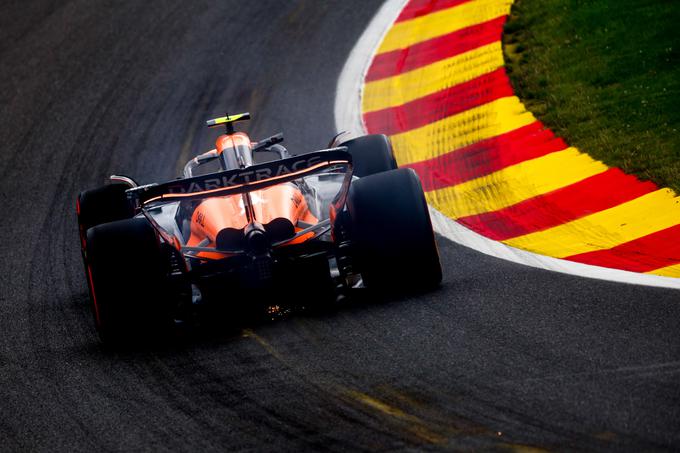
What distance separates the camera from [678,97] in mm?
10422

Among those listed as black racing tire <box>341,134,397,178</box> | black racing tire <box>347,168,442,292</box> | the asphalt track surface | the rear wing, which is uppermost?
the rear wing

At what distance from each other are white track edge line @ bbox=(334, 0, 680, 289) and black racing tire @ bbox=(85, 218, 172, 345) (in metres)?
2.55

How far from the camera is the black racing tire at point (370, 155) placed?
896 centimetres

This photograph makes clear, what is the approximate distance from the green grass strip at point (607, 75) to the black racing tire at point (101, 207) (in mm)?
4063

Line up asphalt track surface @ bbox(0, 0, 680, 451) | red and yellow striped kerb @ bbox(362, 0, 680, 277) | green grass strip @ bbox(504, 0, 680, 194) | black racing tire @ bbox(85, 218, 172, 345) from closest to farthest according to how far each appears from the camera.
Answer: asphalt track surface @ bbox(0, 0, 680, 451) → black racing tire @ bbox(85, 218, 172, 345) → red and yellow striped kerb @ bbox(362, 0, 680, 277) → green grass strip @ bbox(504, 0, 680, 194)

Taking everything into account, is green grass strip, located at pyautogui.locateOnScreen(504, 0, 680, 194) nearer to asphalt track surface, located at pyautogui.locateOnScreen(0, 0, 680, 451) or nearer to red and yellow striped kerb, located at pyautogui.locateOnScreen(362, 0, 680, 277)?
red and yellow striped kerb, located at pyautogui.locateOnScreen(362, 0, 680, 277)

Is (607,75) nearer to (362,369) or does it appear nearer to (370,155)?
(370,155)

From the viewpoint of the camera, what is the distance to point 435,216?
9.40 meters

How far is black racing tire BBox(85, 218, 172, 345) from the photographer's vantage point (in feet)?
23.4

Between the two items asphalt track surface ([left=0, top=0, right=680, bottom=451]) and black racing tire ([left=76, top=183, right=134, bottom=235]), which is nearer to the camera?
asphalt track surface ([left=0, top=0, right=680, bottom=451])

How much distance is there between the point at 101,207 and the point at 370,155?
2161 mm

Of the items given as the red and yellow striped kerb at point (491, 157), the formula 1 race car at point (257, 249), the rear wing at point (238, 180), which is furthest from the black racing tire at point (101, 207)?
the red and yellow striped kerb at point (491, 157)

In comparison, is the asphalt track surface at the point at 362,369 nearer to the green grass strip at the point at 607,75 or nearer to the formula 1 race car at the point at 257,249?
the formula 1 race car at the point at 257,249

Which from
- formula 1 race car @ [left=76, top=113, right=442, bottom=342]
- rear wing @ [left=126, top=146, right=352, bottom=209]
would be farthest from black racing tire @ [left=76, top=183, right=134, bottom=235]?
rear wing @ [left=126, top=146, right=352, bottom=209]
